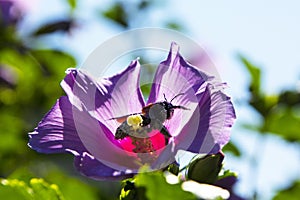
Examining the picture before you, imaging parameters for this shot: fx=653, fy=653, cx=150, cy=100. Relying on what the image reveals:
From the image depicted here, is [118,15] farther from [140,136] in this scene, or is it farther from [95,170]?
[95,170]

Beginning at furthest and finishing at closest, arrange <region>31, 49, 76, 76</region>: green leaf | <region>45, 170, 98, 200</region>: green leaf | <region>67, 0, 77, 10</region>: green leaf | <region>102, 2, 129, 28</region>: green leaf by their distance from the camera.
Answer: <region>102, 2, 129, 28</region>: green leaf → <region>67, 0, 77, 10</region>: green leaf → <region>31, 49, 76, 76</region>: green leaf → <region>45, 170, 98, 200</region>: green leaf

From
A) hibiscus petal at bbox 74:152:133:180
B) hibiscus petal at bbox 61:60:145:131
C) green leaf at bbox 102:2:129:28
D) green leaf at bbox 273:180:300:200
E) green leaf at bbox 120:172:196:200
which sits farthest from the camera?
green leaf at bbox 102:2:129:28

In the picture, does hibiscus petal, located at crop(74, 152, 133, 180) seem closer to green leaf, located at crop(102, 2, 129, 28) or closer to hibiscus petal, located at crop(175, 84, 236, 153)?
hibiscus petal, located at crop(175, 84, 236, 153)

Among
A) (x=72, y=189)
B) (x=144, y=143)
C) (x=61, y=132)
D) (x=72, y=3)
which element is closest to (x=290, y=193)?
(x=72, y=189)

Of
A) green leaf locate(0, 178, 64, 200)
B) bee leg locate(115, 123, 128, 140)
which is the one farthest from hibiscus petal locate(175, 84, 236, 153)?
green leaf locate(0, 178, 64, 200)

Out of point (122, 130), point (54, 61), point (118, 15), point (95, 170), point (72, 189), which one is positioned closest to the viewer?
point (95, 170)

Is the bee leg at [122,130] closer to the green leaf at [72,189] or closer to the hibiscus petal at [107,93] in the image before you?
the hibiscus petal at [107,93]

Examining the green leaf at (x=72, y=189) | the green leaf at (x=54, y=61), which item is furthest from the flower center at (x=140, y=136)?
the green leaf at (x=54, y=61)
